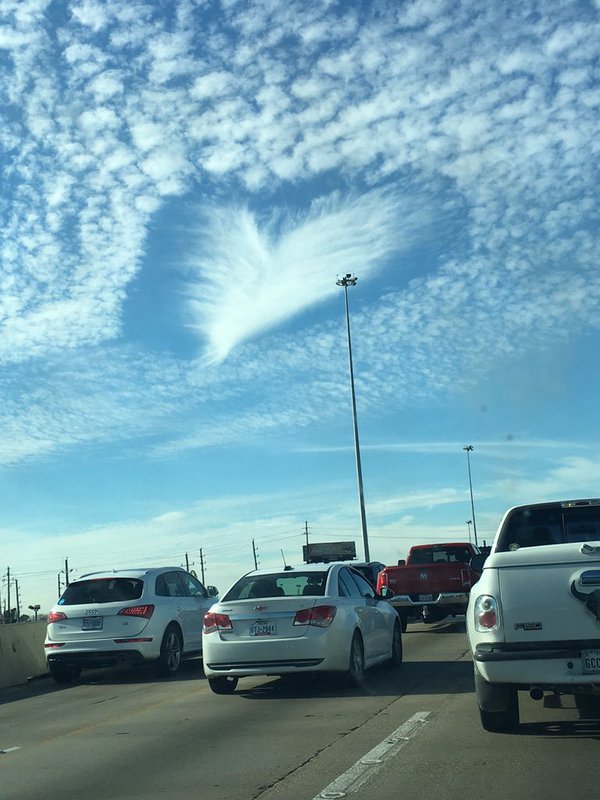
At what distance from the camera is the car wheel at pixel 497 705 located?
7.75 m

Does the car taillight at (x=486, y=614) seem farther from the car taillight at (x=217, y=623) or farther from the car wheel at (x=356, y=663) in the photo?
the car taillight at (x=217, y=623)

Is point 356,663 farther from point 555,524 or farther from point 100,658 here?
point 100,658

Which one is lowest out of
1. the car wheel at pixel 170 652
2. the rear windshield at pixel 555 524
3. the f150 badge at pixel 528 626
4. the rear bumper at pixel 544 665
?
the car wheel at pixel 170 652

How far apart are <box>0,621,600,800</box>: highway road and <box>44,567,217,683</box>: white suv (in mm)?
1361

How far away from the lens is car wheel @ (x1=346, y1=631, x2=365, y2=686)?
1161cm

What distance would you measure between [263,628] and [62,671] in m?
4.79

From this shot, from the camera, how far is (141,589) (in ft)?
47.5

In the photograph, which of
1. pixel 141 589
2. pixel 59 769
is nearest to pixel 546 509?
pixel 59 769

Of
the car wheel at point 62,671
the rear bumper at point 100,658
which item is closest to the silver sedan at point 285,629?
the rear bumper at point 100,658

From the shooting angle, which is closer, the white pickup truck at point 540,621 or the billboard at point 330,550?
the white pickup truck at point 540,621

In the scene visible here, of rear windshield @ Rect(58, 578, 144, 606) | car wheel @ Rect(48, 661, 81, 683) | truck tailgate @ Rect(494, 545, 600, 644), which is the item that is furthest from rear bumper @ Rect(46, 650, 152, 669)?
truck tailgate @ Rect(494, 545, 600, 644)

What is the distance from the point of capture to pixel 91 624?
46.5 ft

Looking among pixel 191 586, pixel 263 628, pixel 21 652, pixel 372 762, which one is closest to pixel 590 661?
pixel 372 762

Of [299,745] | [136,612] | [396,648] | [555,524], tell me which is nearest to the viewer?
[299,745]
